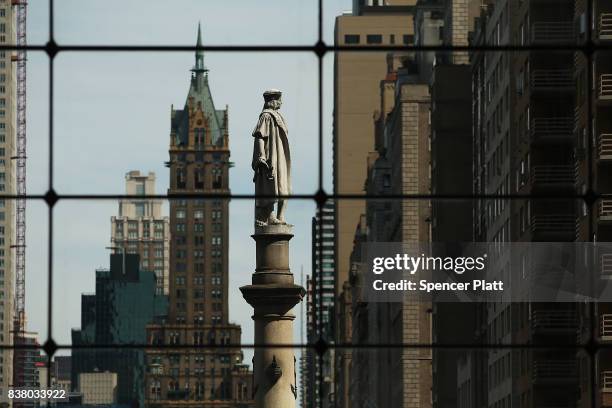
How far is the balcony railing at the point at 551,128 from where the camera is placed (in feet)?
206

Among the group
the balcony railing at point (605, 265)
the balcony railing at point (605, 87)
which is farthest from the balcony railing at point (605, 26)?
the balcony railing at point (605, 265)

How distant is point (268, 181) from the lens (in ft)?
125

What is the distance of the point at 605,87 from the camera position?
51.2m

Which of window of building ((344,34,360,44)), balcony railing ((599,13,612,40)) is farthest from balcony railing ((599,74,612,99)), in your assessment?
window of building ((344,34,360,44))

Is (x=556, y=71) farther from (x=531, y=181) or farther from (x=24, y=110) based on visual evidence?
(x=24, y=110)

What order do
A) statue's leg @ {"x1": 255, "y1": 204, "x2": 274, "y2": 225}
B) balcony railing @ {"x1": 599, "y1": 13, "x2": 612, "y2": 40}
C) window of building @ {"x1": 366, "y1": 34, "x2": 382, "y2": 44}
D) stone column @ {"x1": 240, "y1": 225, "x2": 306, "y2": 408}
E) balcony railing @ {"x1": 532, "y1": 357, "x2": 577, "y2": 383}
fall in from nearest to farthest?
stone column @ {"x1": 240, "y1": 225, "x2": 306, "y2": 408} < statue's leg @ {"x1": 255, "y1": 204, "x2": 274, "y2": 225} < balcony railing @ {"x1": 599, "y1": 13, "x2": 612, "y2": 40} < balcony railing @ {"x1": 532, "y1": 357, "x2": 577, "y2": 383} < window of building @ {"x1": 366, "y1": 34, "x2": 382, "y2": 44}

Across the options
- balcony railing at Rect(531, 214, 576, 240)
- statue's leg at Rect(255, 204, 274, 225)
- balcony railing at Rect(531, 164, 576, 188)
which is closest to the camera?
statue's leg at Rect(255, 204, 274, 225)

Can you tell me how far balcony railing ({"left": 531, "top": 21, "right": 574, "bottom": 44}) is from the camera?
60688 millimetres

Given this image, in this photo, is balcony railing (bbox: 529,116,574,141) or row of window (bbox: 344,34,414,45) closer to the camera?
balcony railing (bbox: 529,116,574,141)

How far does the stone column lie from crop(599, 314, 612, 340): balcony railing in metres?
13.8

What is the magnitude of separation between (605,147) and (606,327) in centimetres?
454

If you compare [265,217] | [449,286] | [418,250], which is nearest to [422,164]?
[418,250]

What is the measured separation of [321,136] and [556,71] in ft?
171

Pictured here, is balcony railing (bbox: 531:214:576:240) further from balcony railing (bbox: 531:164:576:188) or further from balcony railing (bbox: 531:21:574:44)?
balcony railing (bbox: 531:21:574:44)
